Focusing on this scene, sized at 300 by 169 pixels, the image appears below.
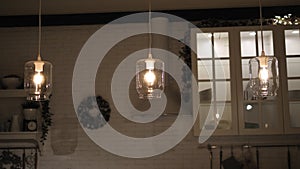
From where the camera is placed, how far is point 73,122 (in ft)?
15.0

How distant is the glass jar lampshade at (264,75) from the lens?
2742 mm

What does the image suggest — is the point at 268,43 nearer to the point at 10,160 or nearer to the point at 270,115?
the point at 270,115

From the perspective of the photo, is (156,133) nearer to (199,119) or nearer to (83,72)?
(199,119)

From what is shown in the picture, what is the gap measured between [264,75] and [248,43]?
1498 millimetres

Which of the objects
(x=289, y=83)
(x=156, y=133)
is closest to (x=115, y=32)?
(x=156, y=133)

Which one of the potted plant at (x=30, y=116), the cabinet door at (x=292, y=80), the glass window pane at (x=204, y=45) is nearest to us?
the cabinet door at (x=292, y=80)

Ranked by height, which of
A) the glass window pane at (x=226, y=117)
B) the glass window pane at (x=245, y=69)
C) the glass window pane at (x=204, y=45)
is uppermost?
the glass window pane at (x=204, y=45)

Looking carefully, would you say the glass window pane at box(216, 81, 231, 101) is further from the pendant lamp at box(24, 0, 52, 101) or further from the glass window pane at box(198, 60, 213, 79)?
the pendant lamp at box(24, 0, 52, 101)

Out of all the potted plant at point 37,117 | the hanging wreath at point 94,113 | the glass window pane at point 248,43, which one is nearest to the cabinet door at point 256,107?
the glass window pane at point 248,43

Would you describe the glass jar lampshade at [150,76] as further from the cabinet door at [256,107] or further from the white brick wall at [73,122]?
the white brick wall at [73,122]

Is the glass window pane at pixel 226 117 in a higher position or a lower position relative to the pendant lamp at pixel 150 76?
lower

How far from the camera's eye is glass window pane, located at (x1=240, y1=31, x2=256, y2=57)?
417 cm

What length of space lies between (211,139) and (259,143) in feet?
1.52

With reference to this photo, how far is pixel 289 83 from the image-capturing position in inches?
161
